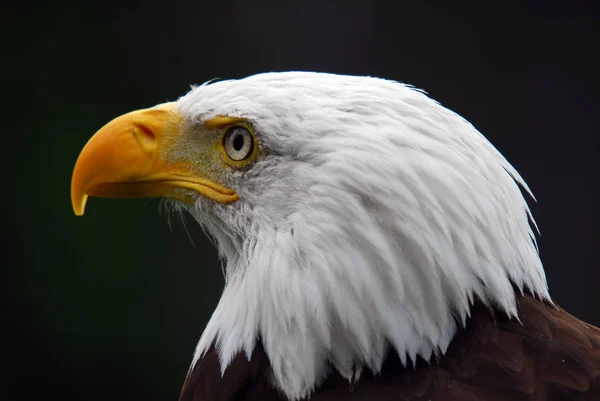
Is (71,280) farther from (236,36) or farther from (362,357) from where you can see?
(362,357)

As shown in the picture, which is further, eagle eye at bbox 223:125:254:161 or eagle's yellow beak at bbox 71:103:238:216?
eagle's yellow beak at bbox 71:103:238:216

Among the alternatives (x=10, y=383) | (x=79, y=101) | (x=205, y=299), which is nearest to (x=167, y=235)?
(x=205, y=299)

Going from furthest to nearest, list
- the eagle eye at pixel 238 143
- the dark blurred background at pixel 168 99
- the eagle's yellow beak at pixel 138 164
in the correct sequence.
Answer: the dark blurred background at pixel 168 99
the eagle's yellow beak at pixel 138 164
the eagle eye at pixel 238 143

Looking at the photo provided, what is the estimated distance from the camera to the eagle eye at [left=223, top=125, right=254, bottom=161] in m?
1.59

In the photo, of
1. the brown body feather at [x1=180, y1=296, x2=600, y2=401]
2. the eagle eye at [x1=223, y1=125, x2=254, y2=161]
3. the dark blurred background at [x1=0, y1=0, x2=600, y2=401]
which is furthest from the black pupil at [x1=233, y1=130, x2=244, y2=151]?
the dark blurred background at [x1=0, y1=0, x2=600, y2=401]

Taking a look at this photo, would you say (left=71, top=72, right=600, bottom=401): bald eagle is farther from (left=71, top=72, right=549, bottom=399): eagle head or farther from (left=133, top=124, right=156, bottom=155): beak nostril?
(left=133, top=124, right=156, bottom=155): beak nostril

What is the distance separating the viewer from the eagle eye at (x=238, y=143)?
1593 mm

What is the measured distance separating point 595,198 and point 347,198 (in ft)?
10.3

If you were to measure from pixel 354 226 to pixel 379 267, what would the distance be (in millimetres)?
82

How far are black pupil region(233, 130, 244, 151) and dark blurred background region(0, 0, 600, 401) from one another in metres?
2.92

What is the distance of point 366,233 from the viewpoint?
1.42 m

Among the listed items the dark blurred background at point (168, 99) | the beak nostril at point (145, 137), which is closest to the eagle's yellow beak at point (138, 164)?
the beak nostril at point (145, 137)

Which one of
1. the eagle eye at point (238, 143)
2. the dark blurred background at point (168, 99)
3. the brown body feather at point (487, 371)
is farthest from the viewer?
the dark blurred background at point (168, 99)

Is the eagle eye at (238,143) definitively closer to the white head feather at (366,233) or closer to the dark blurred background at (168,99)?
the white head feather at (366,233)
